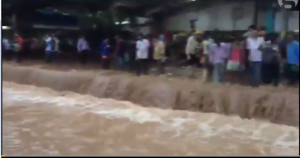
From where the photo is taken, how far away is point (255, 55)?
1.52 meters

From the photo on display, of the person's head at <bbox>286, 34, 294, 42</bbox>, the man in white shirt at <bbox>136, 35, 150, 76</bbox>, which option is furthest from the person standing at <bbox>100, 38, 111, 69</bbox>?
the person's head at <bbox>286, 34, 294, 42</bbox>

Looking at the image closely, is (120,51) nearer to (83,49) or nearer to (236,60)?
(83,49)

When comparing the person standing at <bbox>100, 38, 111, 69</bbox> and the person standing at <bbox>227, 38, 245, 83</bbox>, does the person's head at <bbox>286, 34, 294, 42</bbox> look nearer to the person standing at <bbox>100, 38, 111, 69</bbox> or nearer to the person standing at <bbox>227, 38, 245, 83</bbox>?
the person standing at <bbox>227, 38, 245, 83</bbox>

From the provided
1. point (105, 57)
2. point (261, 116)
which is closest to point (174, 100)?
point (105, 57)

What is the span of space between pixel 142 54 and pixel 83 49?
262 mm

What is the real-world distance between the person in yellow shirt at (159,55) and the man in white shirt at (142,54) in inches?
1.4

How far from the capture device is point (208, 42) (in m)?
1.74

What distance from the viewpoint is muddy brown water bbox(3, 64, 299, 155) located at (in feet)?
5.06

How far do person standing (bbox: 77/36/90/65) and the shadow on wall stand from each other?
0.60ft

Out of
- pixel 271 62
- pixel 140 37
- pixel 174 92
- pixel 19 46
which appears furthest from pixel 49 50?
pixel 271 62

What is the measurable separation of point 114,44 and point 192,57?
0.32 meters

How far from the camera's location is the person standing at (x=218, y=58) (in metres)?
1.61

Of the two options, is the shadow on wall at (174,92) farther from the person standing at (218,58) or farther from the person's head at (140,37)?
the person's head at (140,37)

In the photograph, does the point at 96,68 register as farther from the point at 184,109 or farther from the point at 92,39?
the point at 184,109
